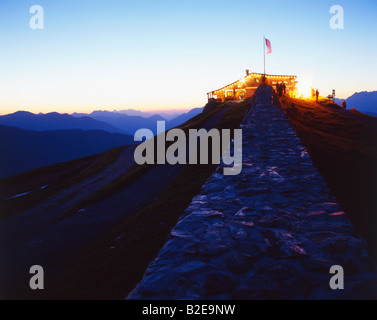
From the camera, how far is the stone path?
2.28 meters

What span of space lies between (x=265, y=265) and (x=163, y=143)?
81.3 feet

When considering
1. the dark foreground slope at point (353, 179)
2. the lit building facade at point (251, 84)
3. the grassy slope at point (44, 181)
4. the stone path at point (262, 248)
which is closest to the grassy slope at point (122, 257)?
the stone path at point (262, 248)

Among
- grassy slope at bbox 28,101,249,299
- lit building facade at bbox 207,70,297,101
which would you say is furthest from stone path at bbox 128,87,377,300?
lit building facade at bbox 207,70,297,101

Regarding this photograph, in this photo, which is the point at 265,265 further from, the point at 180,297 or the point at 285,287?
the point at 180,297

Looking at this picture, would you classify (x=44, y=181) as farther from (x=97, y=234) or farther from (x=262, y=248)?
(x=262, y=248)

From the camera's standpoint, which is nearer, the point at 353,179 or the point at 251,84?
the point at 353,179

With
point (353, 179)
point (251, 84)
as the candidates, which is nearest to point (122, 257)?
point (353, 179)

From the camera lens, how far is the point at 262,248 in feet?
9.23

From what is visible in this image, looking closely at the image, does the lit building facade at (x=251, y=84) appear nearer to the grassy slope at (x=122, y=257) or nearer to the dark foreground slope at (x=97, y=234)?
the dark foreground slope at (x=97, y=234)

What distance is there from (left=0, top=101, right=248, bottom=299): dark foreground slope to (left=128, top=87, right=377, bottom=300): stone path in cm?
353

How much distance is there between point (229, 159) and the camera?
240 inches

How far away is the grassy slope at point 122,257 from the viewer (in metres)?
5.90

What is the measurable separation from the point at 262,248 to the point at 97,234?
380 inches
